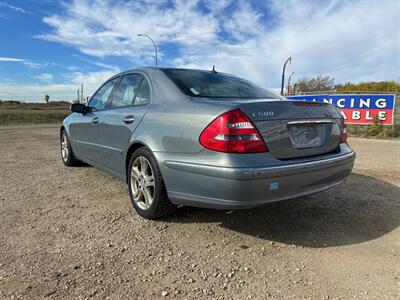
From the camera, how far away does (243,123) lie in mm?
2555

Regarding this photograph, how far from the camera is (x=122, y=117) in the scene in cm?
372

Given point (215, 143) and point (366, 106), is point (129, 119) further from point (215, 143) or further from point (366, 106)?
point (366, 106)

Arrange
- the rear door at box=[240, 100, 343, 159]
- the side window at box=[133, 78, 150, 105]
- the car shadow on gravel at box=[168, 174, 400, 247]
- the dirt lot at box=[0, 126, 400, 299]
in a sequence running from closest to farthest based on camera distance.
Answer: the dirt lot at box=[0, 126, 400, 299] → the rear door at box=[240, 100, 343, 159] → the car shadow on gravel at box=[168, 174, 400, 247] → the side window at box=[133, 78, 150, 105]

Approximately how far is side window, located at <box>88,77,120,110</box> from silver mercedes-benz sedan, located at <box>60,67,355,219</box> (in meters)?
0.51

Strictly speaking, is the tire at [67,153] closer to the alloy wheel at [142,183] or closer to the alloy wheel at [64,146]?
the alloy wheel at [64,146]

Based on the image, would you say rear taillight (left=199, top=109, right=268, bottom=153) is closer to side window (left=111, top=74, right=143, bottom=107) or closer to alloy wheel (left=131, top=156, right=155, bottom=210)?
alloy wheel (left=131, top=156, right=155, bottom=210)

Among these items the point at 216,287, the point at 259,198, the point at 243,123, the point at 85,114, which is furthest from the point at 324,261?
the point at 85,114

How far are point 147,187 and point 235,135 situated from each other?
1.20m

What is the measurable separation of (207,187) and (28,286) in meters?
1.40

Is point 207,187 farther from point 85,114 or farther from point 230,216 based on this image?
point 85,114

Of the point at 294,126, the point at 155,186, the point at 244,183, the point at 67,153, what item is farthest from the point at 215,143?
the point at 67,153

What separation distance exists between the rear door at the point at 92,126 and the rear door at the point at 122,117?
7.8 inches

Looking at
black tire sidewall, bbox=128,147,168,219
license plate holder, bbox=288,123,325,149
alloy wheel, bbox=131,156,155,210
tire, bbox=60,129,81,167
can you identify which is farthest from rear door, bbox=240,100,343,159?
tire, bbox=60,129,81,167

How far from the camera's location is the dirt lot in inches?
86.7
